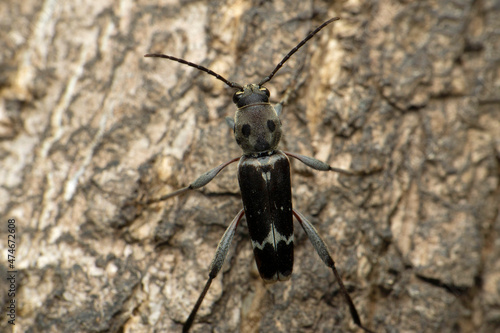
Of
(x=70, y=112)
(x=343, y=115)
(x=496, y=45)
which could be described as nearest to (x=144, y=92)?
(x=70, y=112)

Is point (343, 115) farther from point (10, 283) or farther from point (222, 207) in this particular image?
point (10, 283)

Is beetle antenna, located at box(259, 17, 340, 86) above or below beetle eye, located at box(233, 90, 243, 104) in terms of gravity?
above

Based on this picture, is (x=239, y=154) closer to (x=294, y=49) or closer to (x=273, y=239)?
(x=273, y=239)

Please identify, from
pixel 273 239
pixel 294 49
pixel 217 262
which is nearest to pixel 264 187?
pixel 273 239

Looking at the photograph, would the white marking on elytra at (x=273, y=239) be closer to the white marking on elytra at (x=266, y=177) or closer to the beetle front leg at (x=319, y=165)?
the white marking on elytra at (x=266, y=177)

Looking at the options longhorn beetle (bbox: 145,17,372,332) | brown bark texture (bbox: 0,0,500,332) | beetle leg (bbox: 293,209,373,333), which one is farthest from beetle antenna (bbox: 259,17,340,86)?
beetle leg (bbox: 293,209,373,333)

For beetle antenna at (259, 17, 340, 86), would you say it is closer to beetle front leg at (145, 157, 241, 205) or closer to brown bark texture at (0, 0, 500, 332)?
brown bark texture at (0, 0, 500, 332)
